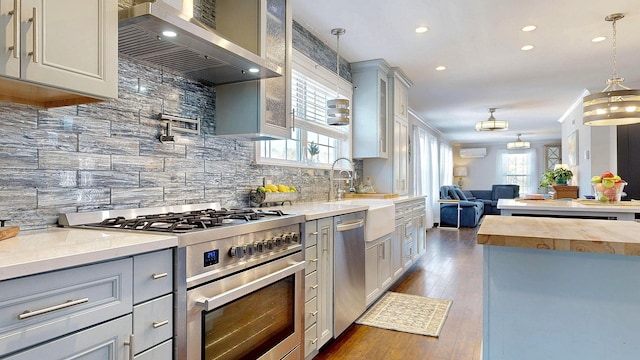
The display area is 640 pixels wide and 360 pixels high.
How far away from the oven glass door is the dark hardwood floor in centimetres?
64

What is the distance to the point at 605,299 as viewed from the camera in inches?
52.2

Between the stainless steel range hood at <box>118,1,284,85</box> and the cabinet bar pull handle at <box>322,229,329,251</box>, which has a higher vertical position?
the stainless steel range hood at <box>118,1,284,85</box>

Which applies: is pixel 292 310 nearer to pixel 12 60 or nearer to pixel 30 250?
pixel 30 250

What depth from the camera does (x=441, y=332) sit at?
2.78 meters

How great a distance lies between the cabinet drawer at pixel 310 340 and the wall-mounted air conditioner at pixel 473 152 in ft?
39.4

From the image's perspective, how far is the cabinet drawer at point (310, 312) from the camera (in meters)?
2.22

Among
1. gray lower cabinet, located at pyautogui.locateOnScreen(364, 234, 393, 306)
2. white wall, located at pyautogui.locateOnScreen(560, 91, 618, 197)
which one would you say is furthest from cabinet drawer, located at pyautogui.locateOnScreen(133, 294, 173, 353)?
white wall, located at pyautogui.locateOnScreen(560, 91, 618, 197)

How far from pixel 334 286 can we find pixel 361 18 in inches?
88.4

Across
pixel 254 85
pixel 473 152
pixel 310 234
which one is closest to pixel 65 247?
pixel 310 234

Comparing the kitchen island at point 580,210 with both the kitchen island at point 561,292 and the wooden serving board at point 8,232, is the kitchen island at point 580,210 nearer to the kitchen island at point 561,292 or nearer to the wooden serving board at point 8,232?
the kitchen island at point 561,292

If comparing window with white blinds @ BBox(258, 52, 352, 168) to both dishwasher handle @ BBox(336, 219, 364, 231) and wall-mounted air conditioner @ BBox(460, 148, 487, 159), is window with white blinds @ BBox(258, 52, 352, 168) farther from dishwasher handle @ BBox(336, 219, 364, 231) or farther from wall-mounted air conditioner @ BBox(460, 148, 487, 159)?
wall-mounted air conditioner @ BBox(460, 148, 487, 159)

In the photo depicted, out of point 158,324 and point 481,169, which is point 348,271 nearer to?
point 158,324

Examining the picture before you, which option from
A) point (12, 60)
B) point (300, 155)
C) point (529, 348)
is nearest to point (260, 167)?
point (300, 155)

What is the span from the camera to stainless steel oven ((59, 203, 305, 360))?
1.39 m
